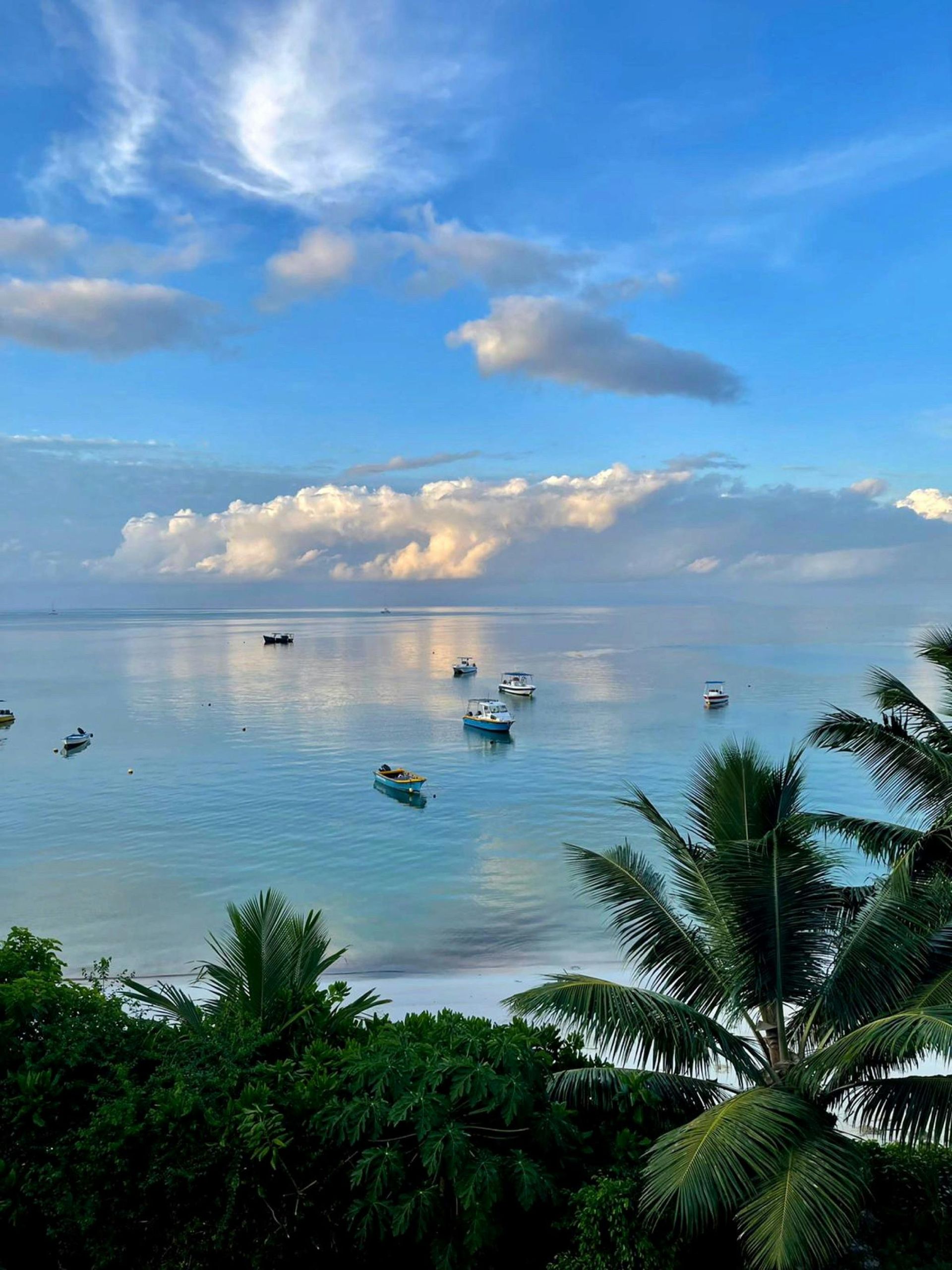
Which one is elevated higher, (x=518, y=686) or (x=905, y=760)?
(x=905, y=760)

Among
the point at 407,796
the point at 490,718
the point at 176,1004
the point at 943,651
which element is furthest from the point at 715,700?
the point at 176,1004

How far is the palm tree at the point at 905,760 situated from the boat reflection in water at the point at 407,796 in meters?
34.2

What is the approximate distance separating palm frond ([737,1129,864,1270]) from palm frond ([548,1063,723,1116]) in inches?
54.7

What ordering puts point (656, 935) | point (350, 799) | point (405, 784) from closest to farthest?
point (656, 935) < point (405, 784) < point (350, 799)

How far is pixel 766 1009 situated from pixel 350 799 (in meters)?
40.0

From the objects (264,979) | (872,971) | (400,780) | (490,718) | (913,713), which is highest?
(913,713)

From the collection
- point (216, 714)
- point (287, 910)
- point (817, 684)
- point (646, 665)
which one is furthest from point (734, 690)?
point (287, 910)

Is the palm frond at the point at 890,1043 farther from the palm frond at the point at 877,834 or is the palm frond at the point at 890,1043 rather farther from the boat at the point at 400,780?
the boat at the point at 400,780

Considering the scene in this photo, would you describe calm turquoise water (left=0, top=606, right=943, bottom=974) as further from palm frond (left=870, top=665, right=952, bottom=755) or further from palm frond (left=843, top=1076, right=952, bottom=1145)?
palm frond (left=843, top=1076, right=952, bottom=1145)

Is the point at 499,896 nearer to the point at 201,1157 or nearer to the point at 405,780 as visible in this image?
the point at 405,780

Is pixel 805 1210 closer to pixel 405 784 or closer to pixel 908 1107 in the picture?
pixel 908 1107

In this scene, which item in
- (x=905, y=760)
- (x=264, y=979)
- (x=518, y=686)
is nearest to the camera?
(x=264, y=979)

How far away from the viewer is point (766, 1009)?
29.9 feet

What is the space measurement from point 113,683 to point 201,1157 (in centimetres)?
10653
